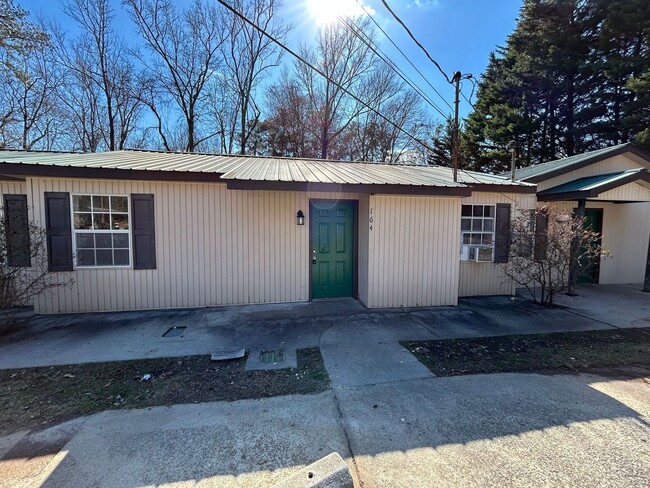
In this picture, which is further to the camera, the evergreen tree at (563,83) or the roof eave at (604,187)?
the evergreen tree at (563,83)

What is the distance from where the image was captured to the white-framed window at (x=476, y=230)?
732 cm

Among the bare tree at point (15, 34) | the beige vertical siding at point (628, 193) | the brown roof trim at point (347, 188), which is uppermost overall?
the bare tree at point (15, 34)

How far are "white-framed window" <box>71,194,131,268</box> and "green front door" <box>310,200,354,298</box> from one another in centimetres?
368

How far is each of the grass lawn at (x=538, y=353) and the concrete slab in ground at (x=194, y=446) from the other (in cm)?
185

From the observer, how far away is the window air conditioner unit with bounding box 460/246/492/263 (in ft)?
23.5

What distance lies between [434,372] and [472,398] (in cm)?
57

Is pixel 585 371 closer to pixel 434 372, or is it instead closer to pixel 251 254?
pixel 434 372

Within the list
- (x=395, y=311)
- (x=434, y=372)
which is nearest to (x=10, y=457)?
(x=434, y=372)

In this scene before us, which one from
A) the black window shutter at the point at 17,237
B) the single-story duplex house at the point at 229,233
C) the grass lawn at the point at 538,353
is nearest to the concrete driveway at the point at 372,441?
the grass lawn at the point at 538,353

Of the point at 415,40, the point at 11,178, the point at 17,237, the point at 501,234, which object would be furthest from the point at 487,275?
the point at 11,178

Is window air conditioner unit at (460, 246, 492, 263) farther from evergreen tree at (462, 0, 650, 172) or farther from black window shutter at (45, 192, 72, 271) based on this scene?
evergreen tree at (462, 0, 650, 172)

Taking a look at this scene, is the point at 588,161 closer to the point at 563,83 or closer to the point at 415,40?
the point at 415,40

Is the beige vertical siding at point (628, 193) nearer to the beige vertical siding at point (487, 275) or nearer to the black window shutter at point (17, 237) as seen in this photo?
the beige vertical siding at point (487, 275)

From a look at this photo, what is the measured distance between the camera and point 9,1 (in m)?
8.58
